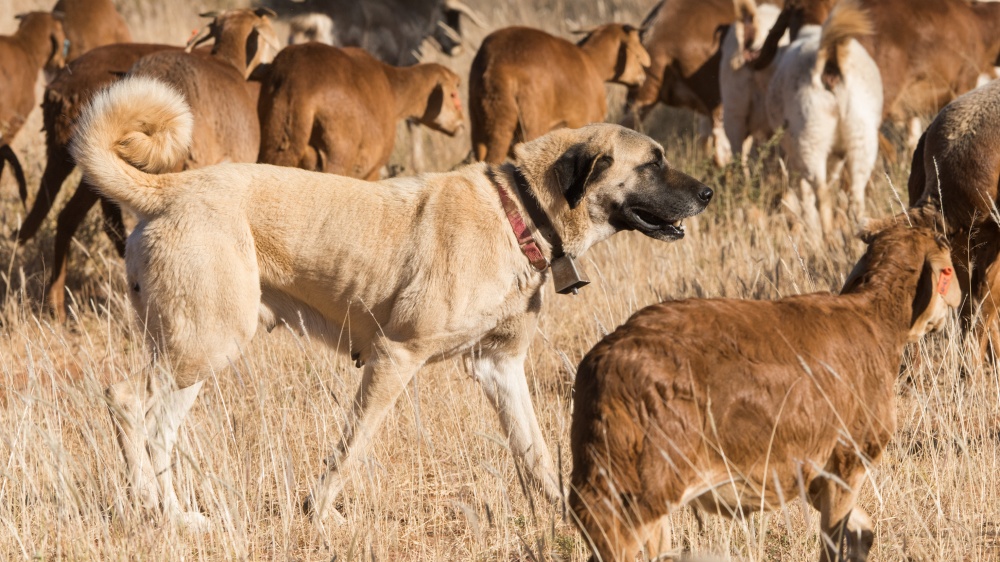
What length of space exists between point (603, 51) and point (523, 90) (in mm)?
1836

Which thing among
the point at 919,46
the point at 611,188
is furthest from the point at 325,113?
the point at 919,46

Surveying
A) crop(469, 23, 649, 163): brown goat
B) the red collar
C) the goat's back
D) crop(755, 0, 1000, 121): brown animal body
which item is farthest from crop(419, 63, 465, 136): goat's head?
the goat's back

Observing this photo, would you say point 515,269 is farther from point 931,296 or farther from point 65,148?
point 65,148

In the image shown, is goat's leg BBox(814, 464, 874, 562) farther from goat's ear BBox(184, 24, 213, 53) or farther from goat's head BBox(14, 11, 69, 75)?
goat's head BBox(14, 11, 69, 75)

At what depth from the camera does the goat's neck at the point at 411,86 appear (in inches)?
365

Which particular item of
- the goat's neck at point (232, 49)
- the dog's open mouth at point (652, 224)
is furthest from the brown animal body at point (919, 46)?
the dog's open mouth at point (652, 224)

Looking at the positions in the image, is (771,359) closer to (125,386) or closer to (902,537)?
(902,537)

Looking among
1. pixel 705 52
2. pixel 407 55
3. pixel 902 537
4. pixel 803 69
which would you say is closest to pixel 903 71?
pixel 803 69

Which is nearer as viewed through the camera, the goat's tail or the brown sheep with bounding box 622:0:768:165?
the goat's tail

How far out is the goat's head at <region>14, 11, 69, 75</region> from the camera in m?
11.5

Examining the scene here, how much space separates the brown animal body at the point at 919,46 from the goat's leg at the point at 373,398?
6495 mm

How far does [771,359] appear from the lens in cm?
346

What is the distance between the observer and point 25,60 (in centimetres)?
1120

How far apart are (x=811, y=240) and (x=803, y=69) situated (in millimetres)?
1560
